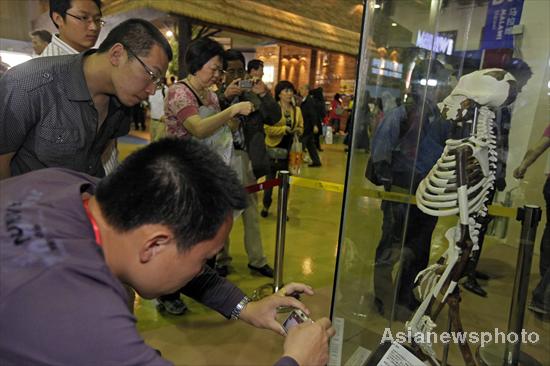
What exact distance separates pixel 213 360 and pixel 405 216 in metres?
1.35

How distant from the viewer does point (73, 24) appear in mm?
2000

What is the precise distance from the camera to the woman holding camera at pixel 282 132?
4.55m

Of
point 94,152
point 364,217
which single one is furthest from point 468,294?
point 94,152

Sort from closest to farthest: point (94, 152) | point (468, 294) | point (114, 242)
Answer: point (114, 242)
point (94, 152)
point (468, 294)

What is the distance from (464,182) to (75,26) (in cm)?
189

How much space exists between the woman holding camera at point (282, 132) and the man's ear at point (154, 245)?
11.3ft

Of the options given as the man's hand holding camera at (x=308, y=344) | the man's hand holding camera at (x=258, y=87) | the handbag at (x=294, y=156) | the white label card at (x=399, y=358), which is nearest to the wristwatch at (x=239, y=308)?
the man's hand holding camera at (x=308, y=344)

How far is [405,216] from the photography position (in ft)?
8.08

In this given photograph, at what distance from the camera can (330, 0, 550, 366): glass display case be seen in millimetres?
1968

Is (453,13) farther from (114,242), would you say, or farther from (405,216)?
(114,242)

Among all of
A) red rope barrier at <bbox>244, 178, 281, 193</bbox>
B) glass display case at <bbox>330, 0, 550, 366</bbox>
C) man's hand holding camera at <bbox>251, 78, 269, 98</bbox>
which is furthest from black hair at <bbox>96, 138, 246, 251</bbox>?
man's hand holding camera at <bbox>251, 78, 269, 98</bbox>

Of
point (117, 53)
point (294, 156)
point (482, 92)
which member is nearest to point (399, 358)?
point (482, 92)

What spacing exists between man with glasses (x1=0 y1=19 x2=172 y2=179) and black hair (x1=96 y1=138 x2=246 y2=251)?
858mm

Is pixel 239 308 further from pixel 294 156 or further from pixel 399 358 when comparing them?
pixel 294 156
